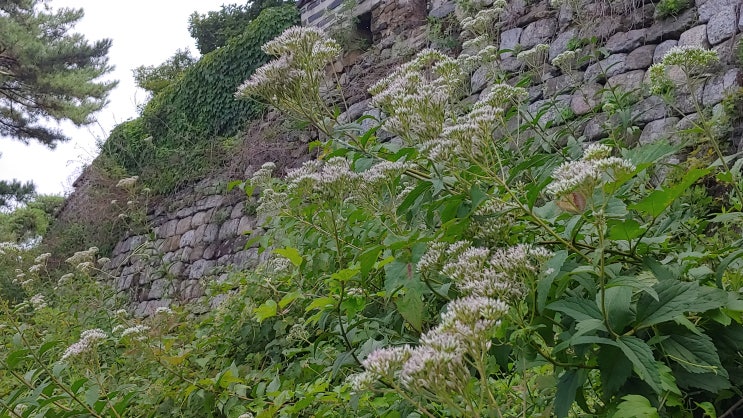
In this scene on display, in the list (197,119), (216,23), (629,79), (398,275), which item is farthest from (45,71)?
(398,275)

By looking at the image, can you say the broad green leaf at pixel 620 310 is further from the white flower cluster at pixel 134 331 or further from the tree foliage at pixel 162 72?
the tree foliage at pixel 162 72

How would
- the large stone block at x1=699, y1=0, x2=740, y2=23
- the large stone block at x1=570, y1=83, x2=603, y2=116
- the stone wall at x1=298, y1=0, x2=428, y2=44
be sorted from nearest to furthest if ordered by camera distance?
1. the large stone block at x1=699, y1=0, x2=740, y2=23
2. the large stone block at x1=570, y1=83, x2=603, y2=116
3. the stone wall at x1=298, y1=0, x2=428, y2=44

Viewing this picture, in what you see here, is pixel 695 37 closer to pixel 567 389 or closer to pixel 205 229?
pixel 567 389

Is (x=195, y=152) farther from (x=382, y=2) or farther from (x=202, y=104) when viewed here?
(x=382, y=2)

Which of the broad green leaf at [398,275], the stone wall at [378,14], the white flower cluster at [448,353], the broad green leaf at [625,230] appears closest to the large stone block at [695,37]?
the stone wall at [378,14]

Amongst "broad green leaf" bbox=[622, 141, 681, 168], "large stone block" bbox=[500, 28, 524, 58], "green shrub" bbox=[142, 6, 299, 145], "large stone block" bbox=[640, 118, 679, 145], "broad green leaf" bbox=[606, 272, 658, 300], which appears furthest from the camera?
"green shrub" bbox=[142, 6, 299, 145]

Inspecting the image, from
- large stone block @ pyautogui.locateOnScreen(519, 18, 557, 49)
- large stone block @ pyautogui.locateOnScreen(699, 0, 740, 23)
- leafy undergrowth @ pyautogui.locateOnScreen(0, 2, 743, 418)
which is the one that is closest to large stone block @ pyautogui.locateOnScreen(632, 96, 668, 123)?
large stone block @ pyautogui.locateOnScreen(699, 0, 740, 23)

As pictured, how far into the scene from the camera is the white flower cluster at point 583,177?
3.80 ft

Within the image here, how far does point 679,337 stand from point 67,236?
459 inches

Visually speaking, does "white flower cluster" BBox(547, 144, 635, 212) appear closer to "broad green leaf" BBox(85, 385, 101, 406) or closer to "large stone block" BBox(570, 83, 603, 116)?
"broad green leaf" BBox(85, 385, 101, 406)

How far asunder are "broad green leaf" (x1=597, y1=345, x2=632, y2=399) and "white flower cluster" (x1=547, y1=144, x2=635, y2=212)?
31 cm

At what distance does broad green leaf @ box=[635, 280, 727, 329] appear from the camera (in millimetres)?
1131

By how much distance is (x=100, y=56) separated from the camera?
52.0 feet

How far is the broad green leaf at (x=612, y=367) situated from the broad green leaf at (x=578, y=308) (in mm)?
67
